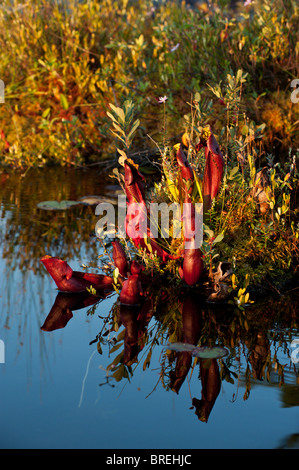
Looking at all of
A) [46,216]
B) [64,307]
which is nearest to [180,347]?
[64,307]

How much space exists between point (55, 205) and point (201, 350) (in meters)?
3.04

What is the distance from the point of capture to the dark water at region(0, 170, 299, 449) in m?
2.37

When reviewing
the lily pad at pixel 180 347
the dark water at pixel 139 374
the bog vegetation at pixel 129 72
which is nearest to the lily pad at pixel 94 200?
the bog vegetation at pixel 129 72

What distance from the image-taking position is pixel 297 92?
20.4 ft

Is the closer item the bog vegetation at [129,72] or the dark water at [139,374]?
the dark water at [139,374]

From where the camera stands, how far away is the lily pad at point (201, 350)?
302 centimetres

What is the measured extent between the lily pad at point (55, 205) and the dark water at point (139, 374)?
1.46 meters

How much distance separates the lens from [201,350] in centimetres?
307

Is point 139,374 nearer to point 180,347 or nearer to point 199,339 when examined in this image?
point 180,347

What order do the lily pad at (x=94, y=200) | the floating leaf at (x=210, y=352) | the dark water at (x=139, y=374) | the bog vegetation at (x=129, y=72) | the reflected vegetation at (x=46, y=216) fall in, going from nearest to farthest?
the dark water at (x=139, y=374), the floating leaf at (x=210, y=352), the reflected vegetation at (x=46, y=216), the lily pad at (x=94, y=200), the bog vegetation at (x=129, y=72)

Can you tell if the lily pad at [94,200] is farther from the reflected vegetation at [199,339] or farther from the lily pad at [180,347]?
the lily pad at [180,347]

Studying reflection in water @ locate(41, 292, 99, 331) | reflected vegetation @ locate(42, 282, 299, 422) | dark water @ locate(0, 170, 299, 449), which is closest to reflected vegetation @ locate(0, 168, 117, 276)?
dark water @ locate(0, 170, 299, 449)
